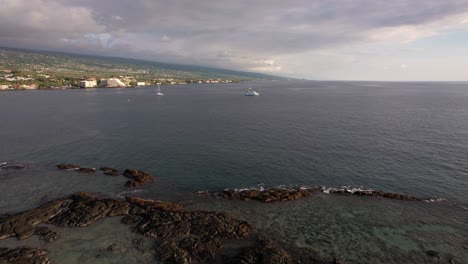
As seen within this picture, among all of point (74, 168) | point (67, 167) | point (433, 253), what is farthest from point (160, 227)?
point (67, 167)

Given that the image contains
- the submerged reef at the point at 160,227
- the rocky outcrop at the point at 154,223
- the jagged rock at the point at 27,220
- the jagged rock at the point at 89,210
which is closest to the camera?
the submerged reef at the point at 160,227

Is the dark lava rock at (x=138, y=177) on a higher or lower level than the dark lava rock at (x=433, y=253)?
lower

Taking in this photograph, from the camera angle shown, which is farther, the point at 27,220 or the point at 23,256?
the point at 27,220

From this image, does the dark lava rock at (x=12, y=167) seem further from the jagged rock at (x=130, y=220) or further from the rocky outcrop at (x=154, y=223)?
the jagged rock at (x=130, y=220)

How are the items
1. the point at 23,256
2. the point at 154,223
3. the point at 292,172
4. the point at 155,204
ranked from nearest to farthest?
1. the point at 23,256
2. the point at 154,223
3. the point at 155,204
4. the point at 292,172

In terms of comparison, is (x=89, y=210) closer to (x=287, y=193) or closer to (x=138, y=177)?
(x=138, y=177)

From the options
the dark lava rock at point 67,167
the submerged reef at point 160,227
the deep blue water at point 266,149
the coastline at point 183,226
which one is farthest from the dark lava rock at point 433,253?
the dark lava rock at point 67,167
